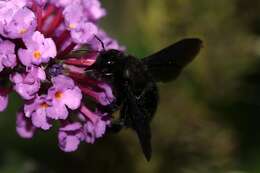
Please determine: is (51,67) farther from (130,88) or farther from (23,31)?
(130,88)

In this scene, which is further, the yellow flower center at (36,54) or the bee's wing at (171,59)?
the bee's wing at (171,59)

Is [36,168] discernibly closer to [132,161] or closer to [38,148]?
[38,148]

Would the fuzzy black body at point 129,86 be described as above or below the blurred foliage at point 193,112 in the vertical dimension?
below

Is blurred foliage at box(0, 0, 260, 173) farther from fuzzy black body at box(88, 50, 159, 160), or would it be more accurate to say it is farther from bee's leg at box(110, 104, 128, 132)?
fuzzy black body at box(88, 50, 159, 160)

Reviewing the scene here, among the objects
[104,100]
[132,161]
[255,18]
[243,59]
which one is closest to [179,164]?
[132,161]

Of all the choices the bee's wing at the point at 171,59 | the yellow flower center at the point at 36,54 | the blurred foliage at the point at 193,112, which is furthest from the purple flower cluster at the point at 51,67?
the blurred foliage at the point at 193,112

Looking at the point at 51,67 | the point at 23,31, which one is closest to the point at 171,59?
the point at 51,67

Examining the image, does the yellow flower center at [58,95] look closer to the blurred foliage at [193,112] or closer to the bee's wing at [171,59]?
the bee's wing at [171,59]
